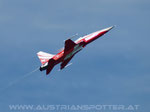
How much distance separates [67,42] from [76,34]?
6972 millimetres

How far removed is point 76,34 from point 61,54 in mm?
9516

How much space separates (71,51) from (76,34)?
28.9ft

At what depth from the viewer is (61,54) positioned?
199750mm

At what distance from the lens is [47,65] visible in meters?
200

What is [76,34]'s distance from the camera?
192 m

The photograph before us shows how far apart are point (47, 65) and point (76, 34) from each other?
1210 cm

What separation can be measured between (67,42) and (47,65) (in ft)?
22.4

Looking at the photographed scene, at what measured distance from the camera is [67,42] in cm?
19838

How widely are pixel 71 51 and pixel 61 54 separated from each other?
2.30m
